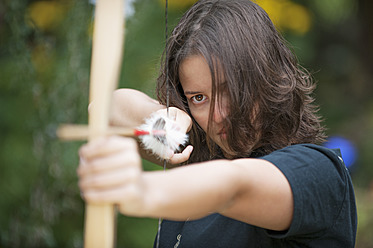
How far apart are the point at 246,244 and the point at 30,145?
76.9 inches

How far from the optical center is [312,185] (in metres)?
0.86

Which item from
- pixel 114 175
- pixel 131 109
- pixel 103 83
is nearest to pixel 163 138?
pixel 103 83

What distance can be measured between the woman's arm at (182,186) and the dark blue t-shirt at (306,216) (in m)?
0.04

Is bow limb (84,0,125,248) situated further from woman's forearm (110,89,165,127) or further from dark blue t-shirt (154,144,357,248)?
woman's forearm (110,89,165,127)

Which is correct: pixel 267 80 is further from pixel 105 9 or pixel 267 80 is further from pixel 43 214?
pixel 43 214

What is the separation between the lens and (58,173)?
2.47 metres

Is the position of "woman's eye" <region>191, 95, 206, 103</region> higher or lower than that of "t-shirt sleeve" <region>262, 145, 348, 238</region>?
higher

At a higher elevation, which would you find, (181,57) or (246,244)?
(181,57)

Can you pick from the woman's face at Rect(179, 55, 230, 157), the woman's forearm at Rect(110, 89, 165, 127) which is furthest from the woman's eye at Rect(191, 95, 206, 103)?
the woman's forearm at Rect(110, 89, 165, 127)

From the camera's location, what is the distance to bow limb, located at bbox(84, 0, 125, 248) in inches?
25.9

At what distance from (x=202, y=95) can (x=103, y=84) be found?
1.32 ft

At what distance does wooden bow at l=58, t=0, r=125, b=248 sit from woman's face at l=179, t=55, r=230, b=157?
12.2 inches

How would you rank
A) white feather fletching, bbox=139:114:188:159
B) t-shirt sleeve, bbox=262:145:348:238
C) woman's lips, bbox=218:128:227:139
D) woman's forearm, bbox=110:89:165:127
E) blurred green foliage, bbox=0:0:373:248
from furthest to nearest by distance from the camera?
blurred green foliage, bbox=0:0:373:248 < woman's forearm, bbox=110:89:165:127 < woman's lips, bbox=218:128:227:139 < white feather fletching, bbox=139:114:188:159 < t-shirt sleeve, bbox=262:145:348:238

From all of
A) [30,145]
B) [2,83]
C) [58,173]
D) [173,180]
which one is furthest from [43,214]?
[173,180]
